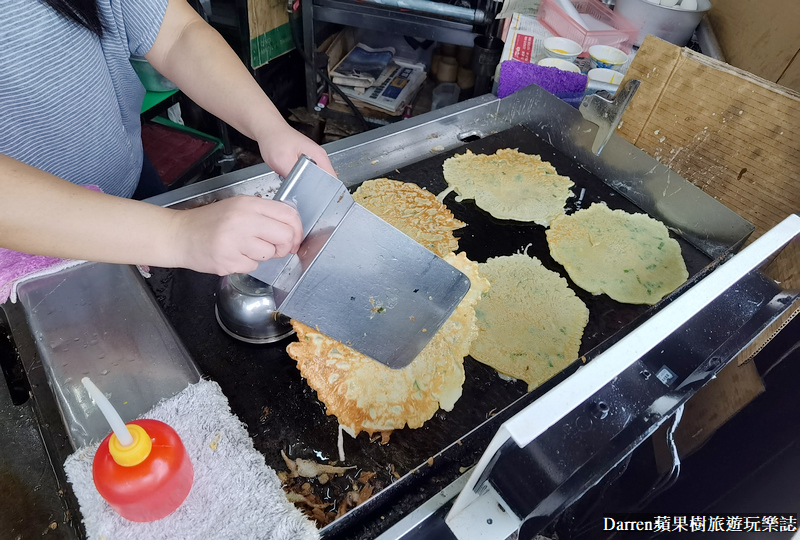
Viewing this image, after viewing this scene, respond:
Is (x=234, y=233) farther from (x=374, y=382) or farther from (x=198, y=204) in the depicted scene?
(x=198, y=204)

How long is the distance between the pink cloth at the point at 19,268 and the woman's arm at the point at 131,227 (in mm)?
441

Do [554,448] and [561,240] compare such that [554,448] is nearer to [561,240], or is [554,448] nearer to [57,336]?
[561,240]

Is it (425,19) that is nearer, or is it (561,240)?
(561,240)

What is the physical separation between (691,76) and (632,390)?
1.48 metres

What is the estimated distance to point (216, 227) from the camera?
103 centimetres

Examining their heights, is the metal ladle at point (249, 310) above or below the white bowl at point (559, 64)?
below

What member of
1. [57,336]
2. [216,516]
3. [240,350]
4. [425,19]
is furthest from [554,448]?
[425,19]

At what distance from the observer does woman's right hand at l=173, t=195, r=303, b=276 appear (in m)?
1.02

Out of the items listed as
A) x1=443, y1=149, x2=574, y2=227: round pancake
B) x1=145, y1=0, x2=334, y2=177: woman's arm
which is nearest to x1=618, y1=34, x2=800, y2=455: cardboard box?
x1=443, y1=149, x2=574, y2=227: round pancake

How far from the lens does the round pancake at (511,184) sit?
6.78 feet

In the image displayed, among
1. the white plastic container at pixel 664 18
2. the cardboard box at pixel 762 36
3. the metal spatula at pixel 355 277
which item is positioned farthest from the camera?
the white plastic container at pixel 664 18

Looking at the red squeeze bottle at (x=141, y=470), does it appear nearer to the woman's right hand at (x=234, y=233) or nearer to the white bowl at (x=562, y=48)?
the woman's right hand at (x=234, y=233)

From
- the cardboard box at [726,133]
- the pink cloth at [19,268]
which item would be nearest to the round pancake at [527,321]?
the cardboard box at [726,133]

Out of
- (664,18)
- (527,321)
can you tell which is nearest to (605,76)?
(664,18)
